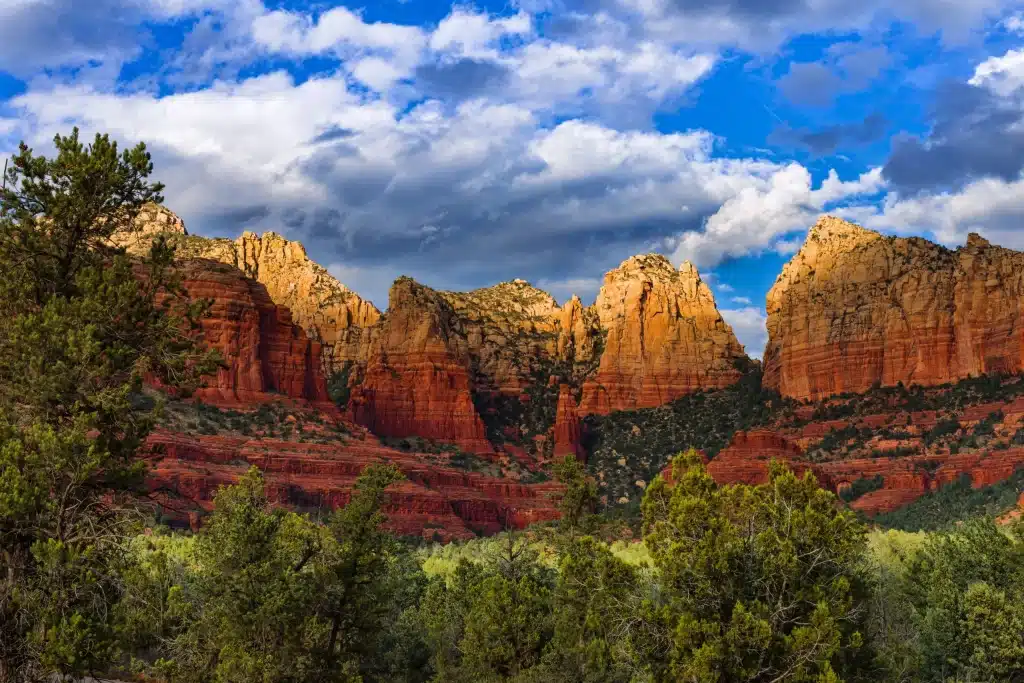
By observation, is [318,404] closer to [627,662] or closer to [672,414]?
[672,414]

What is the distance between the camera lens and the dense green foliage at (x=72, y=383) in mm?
23812

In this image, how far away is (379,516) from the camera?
127 ft

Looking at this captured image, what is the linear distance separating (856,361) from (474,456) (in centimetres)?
5524

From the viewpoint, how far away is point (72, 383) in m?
26.2

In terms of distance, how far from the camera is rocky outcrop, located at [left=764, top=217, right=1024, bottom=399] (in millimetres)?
138250

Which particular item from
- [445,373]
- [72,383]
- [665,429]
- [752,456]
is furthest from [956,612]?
[445,373]

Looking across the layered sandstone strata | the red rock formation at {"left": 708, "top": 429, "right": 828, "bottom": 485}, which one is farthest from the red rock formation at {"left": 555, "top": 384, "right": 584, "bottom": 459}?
the red rock formation at {"left": 708, "top": 429, "right": 828, "bottom": 485}

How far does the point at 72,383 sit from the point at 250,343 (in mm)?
117332

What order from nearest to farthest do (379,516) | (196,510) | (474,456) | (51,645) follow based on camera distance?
1. (51,645)
2. (379,516)
3. (196,510)
4. (474,456)

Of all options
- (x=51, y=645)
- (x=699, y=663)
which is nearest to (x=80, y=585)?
(x=51, y=645)

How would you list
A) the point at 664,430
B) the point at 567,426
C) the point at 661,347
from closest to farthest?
the point at 567,426, the point at 664,430, the point at 661,347

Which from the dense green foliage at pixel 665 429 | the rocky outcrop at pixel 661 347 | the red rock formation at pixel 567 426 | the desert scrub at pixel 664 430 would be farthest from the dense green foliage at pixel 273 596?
the rocky outcrop at pixel 661 347

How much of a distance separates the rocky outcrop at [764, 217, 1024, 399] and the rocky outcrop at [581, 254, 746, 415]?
16.6 m

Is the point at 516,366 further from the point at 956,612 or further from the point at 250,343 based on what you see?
the point at 956,612
